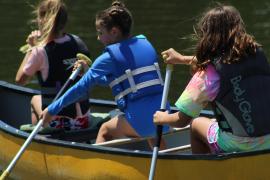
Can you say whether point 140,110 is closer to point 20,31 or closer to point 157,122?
point 157,122

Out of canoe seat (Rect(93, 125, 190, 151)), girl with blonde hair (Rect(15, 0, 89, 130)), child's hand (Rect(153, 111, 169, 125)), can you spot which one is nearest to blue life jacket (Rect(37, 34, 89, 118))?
girl with blonde hair (Rect(15, 0, 89, 130))

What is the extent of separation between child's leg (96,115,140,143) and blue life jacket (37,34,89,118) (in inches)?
18.3

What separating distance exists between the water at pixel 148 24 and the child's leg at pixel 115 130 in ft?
8.09

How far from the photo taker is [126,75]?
5.64m

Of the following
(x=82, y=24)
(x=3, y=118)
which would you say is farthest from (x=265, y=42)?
(x=3, y=118)

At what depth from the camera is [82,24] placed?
40.5ft

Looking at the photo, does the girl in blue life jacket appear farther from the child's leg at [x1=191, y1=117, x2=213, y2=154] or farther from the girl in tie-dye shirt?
the girl in tie-dye shirt

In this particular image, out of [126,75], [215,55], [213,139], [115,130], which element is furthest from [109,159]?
[215,55]

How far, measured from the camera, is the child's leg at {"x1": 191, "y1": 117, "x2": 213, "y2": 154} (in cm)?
511

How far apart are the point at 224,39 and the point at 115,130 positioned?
1.38 meters

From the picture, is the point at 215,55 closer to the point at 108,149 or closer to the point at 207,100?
the point at 207,100

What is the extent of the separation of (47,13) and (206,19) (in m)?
1.70

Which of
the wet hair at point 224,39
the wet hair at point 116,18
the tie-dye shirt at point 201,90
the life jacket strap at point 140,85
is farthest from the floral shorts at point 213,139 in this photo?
the wet hair at point 116,18

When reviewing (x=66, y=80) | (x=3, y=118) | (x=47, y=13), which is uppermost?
(x=47, y=13)
